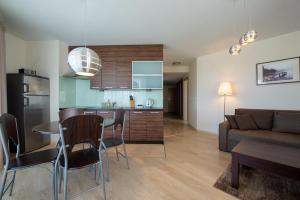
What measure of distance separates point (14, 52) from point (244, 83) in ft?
18.2

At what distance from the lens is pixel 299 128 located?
273 centimetres

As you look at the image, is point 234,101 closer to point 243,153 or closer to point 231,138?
point 231,138

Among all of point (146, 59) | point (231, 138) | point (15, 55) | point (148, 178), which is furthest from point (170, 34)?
point (15, 55)

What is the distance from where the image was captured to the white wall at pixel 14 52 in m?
3.21

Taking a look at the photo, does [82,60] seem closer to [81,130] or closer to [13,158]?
[81,130]

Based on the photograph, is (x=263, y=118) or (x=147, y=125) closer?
(x=263, y=118)

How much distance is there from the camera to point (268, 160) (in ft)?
5.29

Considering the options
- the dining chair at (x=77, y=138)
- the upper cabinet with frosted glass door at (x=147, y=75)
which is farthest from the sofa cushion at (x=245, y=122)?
the dining chair at (x=77, y=138)

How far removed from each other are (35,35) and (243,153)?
14.6ft

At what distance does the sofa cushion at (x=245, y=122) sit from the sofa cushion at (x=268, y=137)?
17 centimetres

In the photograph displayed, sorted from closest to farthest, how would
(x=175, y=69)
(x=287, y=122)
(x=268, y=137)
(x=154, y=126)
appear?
1. (x=268, y=137)
2. (x=287, y=122)
3. (x=154, y=126)
4. (x=175, y=69)

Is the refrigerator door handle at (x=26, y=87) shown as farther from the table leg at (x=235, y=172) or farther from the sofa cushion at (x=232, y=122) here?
the sofa cushion at (x=232, y=122)

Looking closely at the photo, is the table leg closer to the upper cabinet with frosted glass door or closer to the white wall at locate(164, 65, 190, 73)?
the upper cabinet with frosted glass door

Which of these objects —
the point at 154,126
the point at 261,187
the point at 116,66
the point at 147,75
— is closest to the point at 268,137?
the point at 261,187
